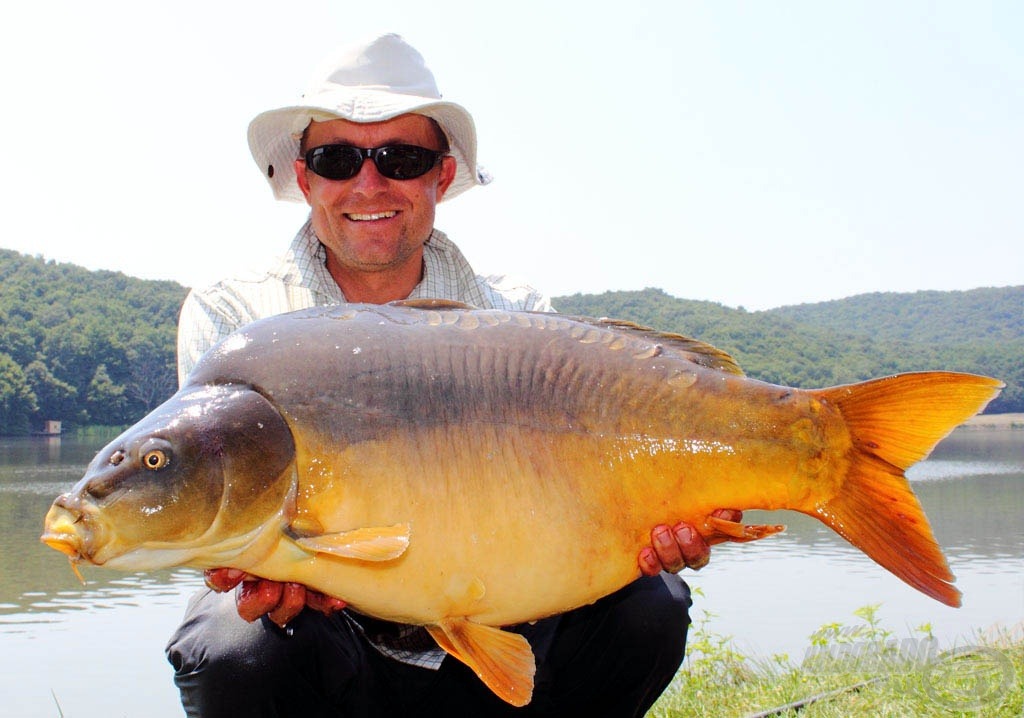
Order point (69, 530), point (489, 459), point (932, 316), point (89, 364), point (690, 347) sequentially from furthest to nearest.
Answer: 1. point (932, 316)
2. point (89, 364)
3. point (690, 347)
4. point (489, 459)
5. point (69, 530)

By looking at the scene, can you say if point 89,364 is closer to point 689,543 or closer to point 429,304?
point 429,304

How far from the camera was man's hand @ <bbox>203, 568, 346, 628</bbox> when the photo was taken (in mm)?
2395

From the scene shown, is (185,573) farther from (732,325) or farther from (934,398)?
(732,325)

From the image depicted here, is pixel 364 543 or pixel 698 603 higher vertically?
pixel 364 543

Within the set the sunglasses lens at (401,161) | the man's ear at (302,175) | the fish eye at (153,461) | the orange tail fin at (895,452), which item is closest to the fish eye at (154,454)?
the fish eye at (153,461)

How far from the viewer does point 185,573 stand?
17.6 meters

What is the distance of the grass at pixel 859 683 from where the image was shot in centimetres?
383

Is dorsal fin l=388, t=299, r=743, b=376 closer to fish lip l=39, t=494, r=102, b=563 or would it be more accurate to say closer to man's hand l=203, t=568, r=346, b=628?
man's hand l=203, t=568, r=346, b=628

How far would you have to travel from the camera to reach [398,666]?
2.96m

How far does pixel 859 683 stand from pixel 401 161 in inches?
114

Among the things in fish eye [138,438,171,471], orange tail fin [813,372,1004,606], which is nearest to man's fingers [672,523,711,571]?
orange tail fin [813,372,1004,606]

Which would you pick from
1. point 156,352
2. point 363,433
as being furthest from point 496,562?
point 156,352

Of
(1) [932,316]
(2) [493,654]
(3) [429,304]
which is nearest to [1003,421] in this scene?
(1) [932,316]

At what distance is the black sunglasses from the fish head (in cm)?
139
